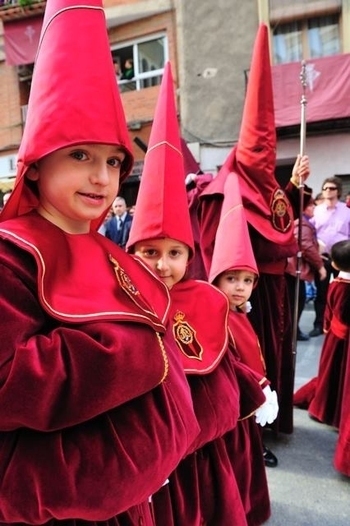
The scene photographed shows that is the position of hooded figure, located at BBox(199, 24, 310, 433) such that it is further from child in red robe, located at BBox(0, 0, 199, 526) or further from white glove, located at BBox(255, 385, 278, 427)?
child in red robe, located at BBox(0, 0, 199, 526)

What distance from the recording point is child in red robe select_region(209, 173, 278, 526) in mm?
1863

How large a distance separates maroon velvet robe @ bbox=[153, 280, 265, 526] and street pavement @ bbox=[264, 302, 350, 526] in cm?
62

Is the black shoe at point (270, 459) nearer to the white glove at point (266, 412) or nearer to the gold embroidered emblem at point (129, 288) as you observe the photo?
the white glove at point (266, 412)

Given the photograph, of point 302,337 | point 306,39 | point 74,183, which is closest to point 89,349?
point 74,183

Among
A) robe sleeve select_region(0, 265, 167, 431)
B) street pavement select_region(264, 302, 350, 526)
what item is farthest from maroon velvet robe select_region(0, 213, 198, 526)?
street pavement select_region(264, 302, 350, 526)

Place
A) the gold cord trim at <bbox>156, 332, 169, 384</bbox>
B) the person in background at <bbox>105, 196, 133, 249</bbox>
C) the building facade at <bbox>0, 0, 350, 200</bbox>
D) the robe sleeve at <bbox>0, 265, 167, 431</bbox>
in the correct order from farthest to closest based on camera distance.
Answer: the building facade at <bbox>0, 0, 350, 200</bbox>
the person in background at <bbox>105, 196, 133, 249</bbox>
the gold cord trim at <bbox>156, 332, 169, 384</bbox>
the robe sleeve at <bbox>0, 265, 167, 431</bbox>

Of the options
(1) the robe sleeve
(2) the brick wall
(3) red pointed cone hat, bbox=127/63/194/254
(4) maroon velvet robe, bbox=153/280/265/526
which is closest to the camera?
(1) the robe sleeve

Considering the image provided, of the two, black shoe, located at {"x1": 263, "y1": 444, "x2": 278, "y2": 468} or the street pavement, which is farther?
black shoe, located at {"x1": 263, "y1": 444, "x2": 278, "y2": 468}

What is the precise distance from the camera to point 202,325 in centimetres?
165

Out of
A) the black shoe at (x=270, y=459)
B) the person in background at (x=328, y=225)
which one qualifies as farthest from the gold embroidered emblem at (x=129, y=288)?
the person in background at (x=328, y=225)

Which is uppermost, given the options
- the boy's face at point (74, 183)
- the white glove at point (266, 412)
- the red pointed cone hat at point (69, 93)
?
the red pointed cone hat at point (69, 93)

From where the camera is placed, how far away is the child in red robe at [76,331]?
33.4 inches

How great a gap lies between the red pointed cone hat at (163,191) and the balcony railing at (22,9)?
37.3 ft

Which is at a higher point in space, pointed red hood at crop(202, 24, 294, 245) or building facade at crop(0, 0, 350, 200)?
building facade at crop(0, 0, 350, 200)
